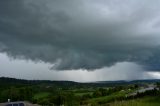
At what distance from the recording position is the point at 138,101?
478 feet

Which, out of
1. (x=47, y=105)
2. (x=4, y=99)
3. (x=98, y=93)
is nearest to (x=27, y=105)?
(x=47, y=105)

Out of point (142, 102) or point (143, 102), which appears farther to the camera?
point (142, 102)

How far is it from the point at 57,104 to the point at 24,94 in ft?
76.7

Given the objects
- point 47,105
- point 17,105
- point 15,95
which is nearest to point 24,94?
point 15,95

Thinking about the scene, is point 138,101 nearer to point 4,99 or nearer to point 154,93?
point 154,93

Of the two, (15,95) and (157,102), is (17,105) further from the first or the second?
(15,95)

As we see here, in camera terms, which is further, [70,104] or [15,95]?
[15,95]

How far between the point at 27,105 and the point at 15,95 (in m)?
76.6

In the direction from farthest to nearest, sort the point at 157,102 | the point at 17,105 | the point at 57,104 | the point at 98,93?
the point at 98,93, the point at 57,104, the point at 157,102, the point at 17,105

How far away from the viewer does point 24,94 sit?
575 feet

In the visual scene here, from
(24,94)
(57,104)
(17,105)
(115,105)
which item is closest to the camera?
(17,105)

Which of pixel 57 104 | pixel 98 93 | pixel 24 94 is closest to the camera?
pixel 57 104

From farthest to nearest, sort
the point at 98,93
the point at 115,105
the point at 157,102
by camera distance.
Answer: the point at 98,93, the point at 157,102, the point at 115,105

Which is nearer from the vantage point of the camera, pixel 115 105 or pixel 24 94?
pixel 115 105
